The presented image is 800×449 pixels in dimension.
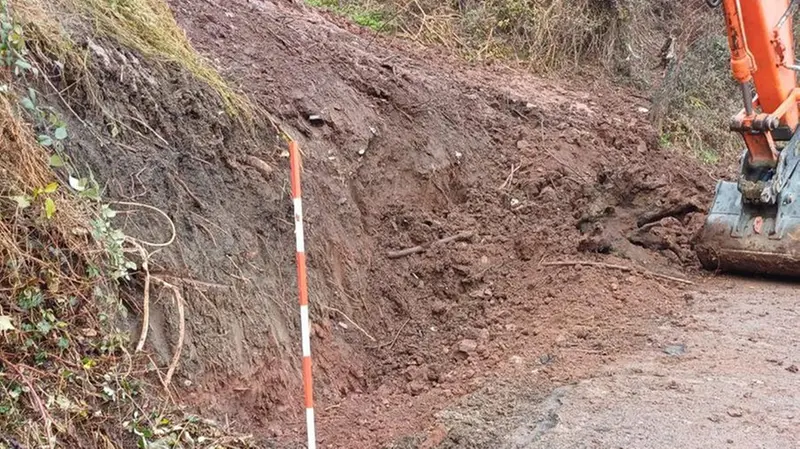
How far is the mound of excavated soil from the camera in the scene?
14.8 feet

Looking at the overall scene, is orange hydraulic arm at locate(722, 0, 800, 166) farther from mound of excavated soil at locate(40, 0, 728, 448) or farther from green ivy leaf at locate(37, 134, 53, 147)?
green ivy leaf at locate(37, 134, 53, 147)

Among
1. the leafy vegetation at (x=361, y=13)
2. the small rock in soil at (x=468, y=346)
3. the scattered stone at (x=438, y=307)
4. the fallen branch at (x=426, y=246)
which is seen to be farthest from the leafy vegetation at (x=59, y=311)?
the leafy vegetation at (x=361, y=13)

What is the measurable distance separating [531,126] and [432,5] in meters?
2.78

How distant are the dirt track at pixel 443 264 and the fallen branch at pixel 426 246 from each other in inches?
2.1

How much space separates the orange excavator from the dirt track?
1.44ft

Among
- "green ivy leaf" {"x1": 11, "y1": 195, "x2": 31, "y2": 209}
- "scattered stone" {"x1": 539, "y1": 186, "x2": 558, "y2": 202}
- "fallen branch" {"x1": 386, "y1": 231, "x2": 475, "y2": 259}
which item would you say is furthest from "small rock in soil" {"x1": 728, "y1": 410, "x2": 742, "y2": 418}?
"green ivy leaf" {"x1": 11, "y1": 195, "x2": 31, "y2": 209}

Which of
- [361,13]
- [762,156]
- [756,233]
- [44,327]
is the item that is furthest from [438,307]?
[361,13]

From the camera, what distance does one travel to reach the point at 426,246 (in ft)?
20.2

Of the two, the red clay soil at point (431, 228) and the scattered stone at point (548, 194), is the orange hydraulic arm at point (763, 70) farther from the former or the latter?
the scattered stone at point (548, 194)

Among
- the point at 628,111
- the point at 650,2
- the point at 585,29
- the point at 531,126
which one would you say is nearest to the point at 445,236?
the point at 531,126

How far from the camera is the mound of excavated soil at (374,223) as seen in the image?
452cm

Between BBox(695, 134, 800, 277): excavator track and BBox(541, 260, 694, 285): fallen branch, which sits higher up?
BBox(695, 134, 800, 277): excavator track

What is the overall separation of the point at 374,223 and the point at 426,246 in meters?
0.44

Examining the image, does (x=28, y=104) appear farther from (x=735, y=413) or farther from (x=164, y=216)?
(x=735, y=413)
